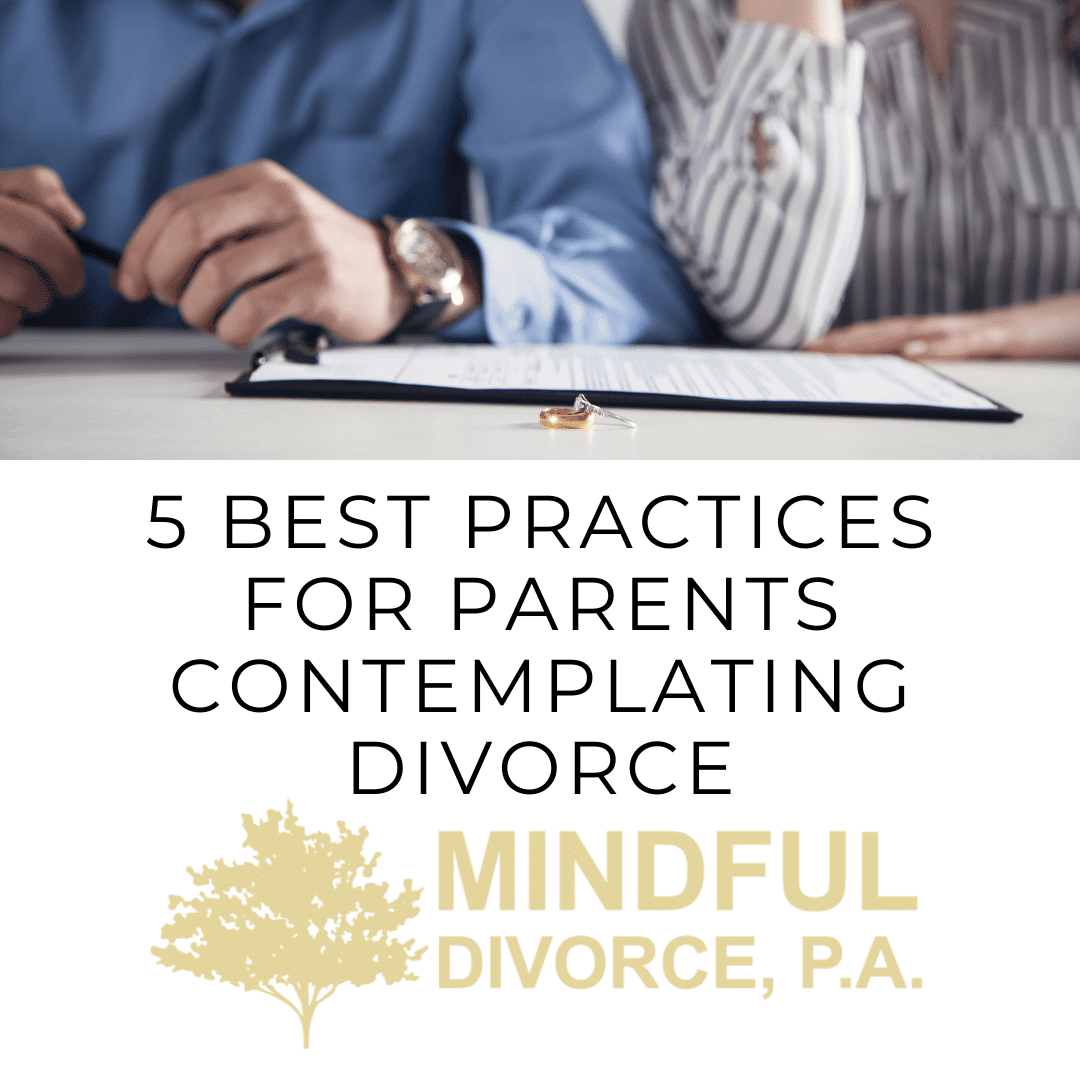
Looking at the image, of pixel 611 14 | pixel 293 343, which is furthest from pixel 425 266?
pixel 611 14

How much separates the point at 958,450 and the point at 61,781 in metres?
0.36

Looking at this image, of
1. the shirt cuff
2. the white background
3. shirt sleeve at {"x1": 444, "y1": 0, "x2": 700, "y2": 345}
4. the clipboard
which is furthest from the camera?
shirt sleeve at {"x1": 444, "y1": 0, "x2": 700, "y2": 345}

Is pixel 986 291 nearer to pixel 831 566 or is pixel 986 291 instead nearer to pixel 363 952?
pixel 831 566

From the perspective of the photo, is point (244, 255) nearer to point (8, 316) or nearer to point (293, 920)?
point (8, 316)

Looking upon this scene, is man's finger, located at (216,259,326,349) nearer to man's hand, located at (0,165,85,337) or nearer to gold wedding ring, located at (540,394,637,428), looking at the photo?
man's hand, located at (0,165,85,337)

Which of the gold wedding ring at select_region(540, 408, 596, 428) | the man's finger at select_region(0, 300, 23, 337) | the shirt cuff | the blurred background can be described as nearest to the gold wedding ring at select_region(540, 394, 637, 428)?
the gold wedding ring at select_region(540, 408, 596, 428)

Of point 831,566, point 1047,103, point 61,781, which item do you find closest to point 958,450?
point 831,566

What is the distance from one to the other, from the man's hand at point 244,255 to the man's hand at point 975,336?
365 mm

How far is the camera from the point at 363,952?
0.37 meters

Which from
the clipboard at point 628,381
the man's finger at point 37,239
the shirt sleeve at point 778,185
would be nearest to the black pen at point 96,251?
the man's finger at point 37,239

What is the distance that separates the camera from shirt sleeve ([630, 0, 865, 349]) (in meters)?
0.71

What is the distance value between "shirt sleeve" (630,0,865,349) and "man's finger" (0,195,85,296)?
462mm

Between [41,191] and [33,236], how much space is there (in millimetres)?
30

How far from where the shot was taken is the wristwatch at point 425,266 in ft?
Result: 2.10
